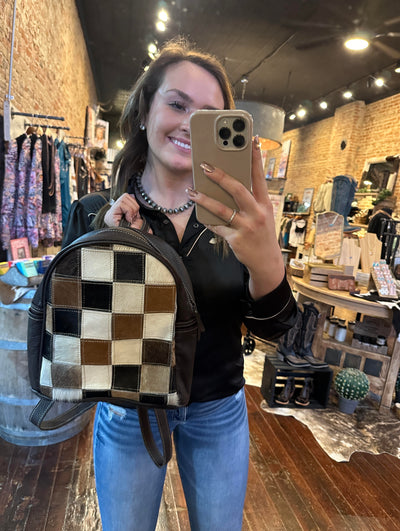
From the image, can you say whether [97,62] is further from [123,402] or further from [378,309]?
[123,402]

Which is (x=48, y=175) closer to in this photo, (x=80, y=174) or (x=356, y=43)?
(x=80, y=174)

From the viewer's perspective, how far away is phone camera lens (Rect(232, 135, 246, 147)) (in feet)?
1.78

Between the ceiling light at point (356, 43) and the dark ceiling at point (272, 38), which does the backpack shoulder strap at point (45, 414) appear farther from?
the ceiling light at point (356, 43)

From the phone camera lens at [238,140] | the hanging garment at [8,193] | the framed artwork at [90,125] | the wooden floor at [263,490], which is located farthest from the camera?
the framed artwork at [90,125]

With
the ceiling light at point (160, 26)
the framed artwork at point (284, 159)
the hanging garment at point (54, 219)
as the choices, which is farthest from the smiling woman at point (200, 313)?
the framed artwork at point (284, 159)

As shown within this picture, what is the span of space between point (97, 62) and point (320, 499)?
7666 millimetres

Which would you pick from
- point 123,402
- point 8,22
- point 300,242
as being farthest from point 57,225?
point 300,242

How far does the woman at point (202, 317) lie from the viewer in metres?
0.74

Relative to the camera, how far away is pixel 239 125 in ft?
1.79

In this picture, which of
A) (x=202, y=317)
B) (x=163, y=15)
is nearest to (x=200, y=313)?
(x=202, y=317)

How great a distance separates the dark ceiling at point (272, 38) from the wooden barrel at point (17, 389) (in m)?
3.17

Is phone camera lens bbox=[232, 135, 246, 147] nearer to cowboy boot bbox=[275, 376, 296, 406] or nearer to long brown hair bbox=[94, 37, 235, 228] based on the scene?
long brown hair bbox=[94, 37, 235, 228]

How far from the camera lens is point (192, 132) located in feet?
1.82

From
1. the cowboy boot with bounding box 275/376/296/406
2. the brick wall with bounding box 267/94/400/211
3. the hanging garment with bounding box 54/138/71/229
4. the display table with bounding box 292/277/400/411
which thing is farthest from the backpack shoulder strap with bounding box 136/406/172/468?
the brick wall with bounding box 267/94/400/211
